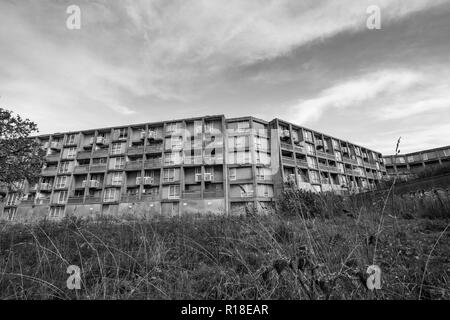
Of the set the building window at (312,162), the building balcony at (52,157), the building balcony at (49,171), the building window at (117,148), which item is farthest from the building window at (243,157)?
the building balcony at (52,157)

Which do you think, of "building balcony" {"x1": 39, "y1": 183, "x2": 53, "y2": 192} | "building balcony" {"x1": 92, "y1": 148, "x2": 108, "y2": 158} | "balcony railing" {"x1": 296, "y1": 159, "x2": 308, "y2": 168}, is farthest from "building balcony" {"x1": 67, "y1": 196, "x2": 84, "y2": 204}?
"balcony railing" {"x1": 296, "y1": 159, "x2": 308, "y2": 168}

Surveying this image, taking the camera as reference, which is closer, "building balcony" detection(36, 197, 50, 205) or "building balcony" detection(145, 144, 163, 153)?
"building balcony" detection(145, 144, 163, 153)

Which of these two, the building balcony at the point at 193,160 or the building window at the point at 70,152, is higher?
the building window at the point at 70,152

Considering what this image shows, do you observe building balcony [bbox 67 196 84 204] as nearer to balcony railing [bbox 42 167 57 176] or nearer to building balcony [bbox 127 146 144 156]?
balcony railing [bbox 42 167 57 176]

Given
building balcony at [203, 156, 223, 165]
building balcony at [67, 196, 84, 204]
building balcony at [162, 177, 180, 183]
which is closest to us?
building balcony at [162, 177, 180, 183]

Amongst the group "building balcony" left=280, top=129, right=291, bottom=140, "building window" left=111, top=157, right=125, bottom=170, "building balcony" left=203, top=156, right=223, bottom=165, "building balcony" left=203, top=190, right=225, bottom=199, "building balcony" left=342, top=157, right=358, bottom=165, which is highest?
"building balcony" left=280, top=129, right=291, bottom=140

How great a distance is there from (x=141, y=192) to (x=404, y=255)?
1403 inches

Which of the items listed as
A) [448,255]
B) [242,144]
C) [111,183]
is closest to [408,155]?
[242,144]

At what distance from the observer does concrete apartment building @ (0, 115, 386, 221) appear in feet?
112

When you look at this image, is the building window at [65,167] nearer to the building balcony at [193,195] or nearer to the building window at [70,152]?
the building window at [70,152]

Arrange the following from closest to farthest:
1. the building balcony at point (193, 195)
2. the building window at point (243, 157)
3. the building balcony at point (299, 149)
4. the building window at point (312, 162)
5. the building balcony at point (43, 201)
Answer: the building balcony at point (193, 195), the building window at point (243, 157), the building balcony at point (43, 201), the building balcony at point (299, 149), the building window at point (312, 162)

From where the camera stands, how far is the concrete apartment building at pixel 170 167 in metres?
34.3

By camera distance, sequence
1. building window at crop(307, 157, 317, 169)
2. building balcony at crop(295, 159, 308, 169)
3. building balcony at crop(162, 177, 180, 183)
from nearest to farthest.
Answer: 1. building balcony at crop(162, 177, 180, 183)
2. building balcony at crop(295, 159, 308, 169)
3. building window at crop(307, 157, 317, 169)
